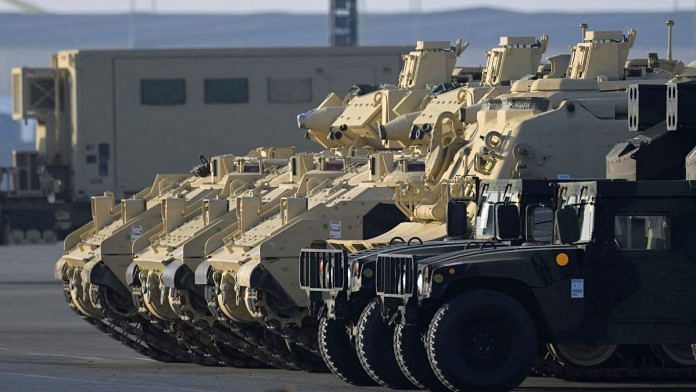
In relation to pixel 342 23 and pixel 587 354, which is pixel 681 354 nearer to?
pixel 587 354

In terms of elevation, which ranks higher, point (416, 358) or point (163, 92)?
point (163, 92)

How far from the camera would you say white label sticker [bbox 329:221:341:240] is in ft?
84.6

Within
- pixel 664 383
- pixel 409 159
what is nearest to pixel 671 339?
pixel 664 383

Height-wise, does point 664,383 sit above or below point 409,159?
below

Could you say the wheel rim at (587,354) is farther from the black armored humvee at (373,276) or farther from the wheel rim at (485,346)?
the wheel rim at (485,346)

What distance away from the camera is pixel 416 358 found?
2036 cm

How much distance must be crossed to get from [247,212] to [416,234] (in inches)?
140

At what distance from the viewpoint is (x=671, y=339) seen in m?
20.2

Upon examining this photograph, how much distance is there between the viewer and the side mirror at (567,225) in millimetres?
19891

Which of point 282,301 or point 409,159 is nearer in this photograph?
point 282,301

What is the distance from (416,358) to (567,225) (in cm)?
170

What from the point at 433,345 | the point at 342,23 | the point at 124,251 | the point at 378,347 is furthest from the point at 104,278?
the point at 342,23

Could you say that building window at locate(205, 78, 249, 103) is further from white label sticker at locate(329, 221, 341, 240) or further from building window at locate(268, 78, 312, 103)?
white label sticker at locate(329, 221, 341, 240)

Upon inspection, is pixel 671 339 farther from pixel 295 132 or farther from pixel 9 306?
pixel 295 132
